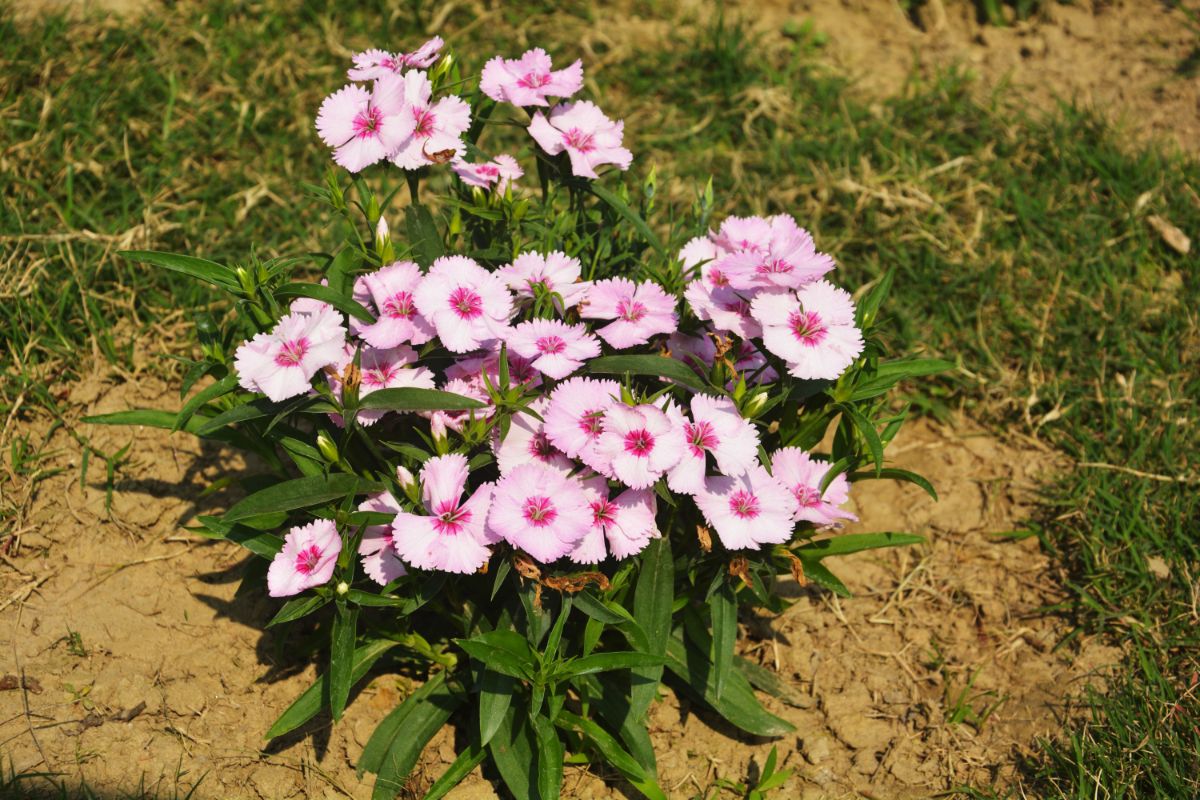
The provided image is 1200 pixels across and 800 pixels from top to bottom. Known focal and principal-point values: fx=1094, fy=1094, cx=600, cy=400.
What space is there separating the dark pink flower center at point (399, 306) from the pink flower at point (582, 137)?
1.44ft

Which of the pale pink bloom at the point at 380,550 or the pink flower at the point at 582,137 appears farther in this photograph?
→ the pink flower at the point at 582,137

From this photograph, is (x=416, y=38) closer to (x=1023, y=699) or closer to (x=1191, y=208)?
(x=1191, y=208)

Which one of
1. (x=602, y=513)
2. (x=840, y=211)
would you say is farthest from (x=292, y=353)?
(x=840, y=211)

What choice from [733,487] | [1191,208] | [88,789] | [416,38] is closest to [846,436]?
[733,487]

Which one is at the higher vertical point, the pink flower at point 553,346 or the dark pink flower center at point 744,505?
the pink flower at point 553,346

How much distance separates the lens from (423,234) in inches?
93.7

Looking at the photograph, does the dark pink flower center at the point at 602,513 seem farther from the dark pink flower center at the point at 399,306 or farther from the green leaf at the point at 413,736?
the green leaf at the point at 413,736

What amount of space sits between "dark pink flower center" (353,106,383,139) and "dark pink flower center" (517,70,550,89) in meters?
0.32

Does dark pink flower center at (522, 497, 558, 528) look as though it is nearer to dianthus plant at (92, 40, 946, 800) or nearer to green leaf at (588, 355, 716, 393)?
dianthus plant at (92, 40, 946, 800)

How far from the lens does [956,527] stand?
127 inches

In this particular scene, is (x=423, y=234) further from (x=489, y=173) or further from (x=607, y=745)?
(x=607, y=745)

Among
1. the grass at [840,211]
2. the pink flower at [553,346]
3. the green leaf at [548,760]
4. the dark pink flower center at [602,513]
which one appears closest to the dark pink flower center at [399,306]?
the pink flower at [553,346]

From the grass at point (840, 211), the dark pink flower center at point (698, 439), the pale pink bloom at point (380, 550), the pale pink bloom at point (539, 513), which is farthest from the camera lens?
the grass at point (840, 211)

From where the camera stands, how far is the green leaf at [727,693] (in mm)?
2553
